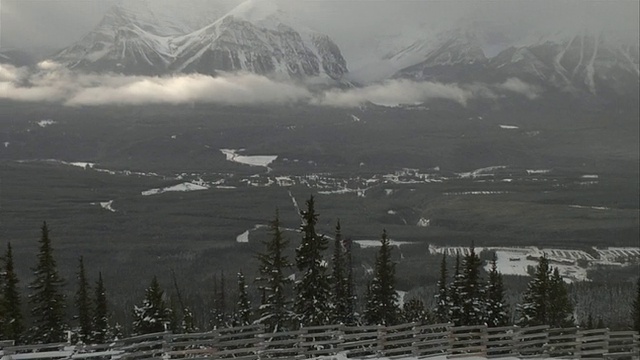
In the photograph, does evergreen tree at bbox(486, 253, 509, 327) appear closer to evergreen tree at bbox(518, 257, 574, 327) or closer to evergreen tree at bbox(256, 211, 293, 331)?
evergreen tree at bbox(518, 257, 574, 327)

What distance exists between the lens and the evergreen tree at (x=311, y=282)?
113 ft

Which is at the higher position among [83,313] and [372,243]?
[83,313]

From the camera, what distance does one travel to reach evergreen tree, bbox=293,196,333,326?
34.3 m

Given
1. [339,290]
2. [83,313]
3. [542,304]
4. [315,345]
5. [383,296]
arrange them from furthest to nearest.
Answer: [542,304] < [383,296] < [339,290] < [83,313] < [315,345]

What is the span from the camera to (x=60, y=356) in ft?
74.7

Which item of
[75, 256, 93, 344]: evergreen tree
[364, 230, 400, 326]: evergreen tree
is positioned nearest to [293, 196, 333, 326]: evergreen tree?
[364, 230, 400, 326]: evergreen tree

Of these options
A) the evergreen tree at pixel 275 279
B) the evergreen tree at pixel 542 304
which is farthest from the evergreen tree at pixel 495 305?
the evergreen tree at pixel 275 279

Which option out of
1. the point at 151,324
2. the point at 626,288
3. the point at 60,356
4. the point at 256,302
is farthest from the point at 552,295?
the point at 626,288

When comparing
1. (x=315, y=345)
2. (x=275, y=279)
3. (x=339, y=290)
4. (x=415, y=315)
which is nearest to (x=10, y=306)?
(x=275, y=279)

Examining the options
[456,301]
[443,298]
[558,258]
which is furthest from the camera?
[558,258]

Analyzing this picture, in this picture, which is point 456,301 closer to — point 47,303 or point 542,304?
→ point 542,304

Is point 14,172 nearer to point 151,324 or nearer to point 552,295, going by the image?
point 151,324

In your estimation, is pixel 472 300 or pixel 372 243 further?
pixel 372 243

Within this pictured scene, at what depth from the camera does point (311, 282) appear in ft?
114
